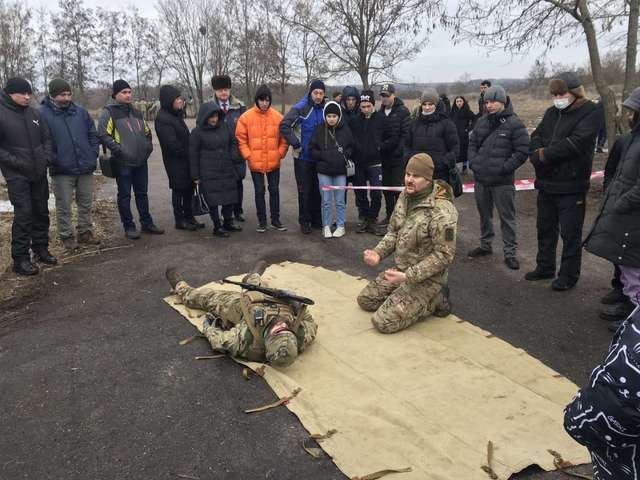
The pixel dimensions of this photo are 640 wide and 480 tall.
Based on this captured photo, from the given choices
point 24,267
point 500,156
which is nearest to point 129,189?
point 24,267

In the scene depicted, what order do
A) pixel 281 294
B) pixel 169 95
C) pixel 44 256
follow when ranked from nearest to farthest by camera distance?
1. pixel 281 294
2. pixel 44 256
3. pixel 169 95

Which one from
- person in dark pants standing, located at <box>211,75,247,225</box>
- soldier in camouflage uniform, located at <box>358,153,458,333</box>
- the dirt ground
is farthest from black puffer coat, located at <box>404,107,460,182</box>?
person in dark pants standing, located at <box>211,75,247,225</box>

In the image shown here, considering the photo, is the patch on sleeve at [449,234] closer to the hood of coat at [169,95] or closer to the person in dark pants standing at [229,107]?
the person in dark pants standing at [229,107]

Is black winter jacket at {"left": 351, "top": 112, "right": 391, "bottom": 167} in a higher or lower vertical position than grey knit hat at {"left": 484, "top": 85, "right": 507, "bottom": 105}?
lower

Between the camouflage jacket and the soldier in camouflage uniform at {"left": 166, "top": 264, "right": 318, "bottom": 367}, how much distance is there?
Result: 40.0 inches

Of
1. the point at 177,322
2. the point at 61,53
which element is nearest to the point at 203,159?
the point at 177,322

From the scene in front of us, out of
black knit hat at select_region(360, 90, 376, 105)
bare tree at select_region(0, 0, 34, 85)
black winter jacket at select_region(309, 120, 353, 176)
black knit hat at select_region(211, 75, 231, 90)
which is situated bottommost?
black winter jacket at select_region(309, 120, 353, 176)

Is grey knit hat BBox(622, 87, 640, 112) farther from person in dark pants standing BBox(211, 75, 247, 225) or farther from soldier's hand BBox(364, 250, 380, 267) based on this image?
person in dark pants standing BBox(211, 75, 247, 225)

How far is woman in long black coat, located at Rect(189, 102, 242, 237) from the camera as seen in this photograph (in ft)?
22.3

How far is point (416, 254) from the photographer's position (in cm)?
447

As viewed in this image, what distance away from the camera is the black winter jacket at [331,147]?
6809 mm

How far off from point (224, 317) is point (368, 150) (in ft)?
12.4

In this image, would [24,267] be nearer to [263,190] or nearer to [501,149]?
[263,190]

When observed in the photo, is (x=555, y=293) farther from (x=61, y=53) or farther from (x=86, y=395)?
(x=61, y=53)
